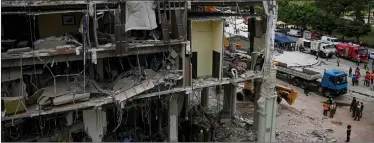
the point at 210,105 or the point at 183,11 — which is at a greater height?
the point at 183,11

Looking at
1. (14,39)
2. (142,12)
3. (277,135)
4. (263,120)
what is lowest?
(277,135)

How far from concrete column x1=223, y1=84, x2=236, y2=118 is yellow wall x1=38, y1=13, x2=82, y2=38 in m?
13.1

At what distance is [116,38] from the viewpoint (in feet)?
66.0

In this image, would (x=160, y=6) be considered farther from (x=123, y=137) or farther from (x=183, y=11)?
(x=123, y=137)

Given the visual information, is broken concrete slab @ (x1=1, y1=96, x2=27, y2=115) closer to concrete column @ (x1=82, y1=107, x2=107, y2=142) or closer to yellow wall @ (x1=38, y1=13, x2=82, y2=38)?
concrete column @ (x1=82, y1=107, x2=107, y2=142)

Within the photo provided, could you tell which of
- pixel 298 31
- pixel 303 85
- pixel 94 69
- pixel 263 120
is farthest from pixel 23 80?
pixel 298 31

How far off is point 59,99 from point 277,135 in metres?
17.4

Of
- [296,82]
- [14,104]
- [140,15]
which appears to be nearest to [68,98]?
[14,104]

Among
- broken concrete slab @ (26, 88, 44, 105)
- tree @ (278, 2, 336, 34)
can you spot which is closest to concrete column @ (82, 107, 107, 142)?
broken concrete slab @ (26, 88, 44, 105)

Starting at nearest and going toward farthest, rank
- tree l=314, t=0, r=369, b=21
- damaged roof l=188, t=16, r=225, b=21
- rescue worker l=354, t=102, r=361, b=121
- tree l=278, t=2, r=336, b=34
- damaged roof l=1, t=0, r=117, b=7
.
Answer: damaged roof l=1, t=0, r=117, b=7 → damaged roof l=188, t=16, r=225, b=21 → rescue worker l=354, t=102, r=361, b=121 → tree l=314, t=0, r=369, b=21 → tree l=278, t=2, r=336, b=34

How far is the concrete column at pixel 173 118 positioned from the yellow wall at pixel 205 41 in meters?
2.44

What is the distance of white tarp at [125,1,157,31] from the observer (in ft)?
66.9

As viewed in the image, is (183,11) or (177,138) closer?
(183,11)

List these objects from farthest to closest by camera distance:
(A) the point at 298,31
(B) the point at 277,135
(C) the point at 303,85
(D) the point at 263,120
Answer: (A) the point at 298,31 < (C) the point at 303,85 < (B) the point at 277,135 < (D) the point at 263,120
